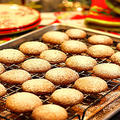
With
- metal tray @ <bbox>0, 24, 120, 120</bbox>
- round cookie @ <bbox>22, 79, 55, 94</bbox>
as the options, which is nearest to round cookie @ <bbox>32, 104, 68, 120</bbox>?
metal tray @ <bbox>0, 24, 120, 120</bbox>

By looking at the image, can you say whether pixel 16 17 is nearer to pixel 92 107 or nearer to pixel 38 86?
pixel 38 86

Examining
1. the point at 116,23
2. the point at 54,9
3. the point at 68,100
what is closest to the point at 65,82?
the point at 68,100

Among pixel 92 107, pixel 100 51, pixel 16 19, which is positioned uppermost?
pixel 16 19

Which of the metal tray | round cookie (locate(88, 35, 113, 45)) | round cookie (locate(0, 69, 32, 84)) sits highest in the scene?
round cookie (locate(88, 35, 113, 45))

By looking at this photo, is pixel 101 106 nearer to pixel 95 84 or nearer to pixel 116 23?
pixel 95 84

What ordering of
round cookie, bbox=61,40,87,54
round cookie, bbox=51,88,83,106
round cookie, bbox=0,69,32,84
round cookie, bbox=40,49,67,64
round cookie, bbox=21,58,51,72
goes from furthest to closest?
1. round cookie, bbox=61,40,87,54
2. round cookie, bbox=40,49,67,64
3. round cookie, bbox=21,58,51,72
4. round cookie, bbox=0,69,32,84
5. round cookie, bbox=51,88,83,106

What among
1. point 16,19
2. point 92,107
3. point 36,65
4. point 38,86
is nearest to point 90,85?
point 92,107

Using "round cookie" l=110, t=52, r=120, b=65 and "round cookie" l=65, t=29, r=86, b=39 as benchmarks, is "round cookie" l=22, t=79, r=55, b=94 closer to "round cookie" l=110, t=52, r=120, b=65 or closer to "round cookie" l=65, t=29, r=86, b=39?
"round cookie" l=110, t=52, r=120, b=65
